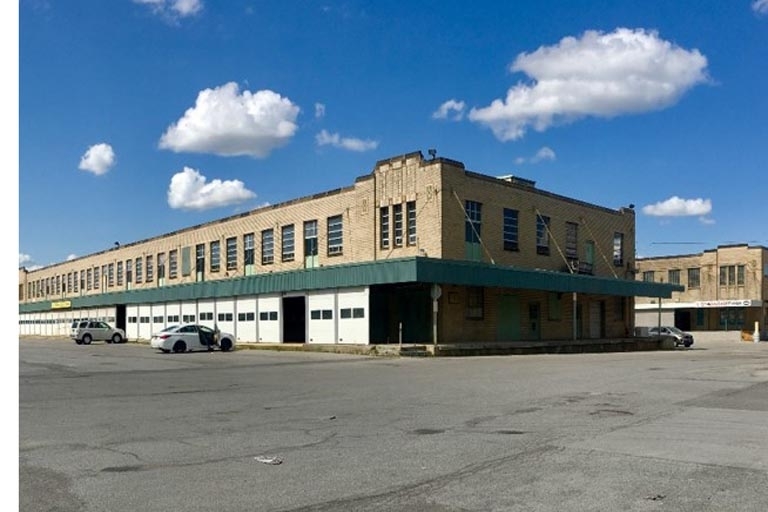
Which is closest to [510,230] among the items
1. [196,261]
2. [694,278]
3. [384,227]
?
[384,227]

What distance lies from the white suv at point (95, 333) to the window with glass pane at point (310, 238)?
73.5ft

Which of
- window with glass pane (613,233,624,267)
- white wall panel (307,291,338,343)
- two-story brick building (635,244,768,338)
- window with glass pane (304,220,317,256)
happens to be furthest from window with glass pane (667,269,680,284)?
white wall panel (307,291,338,343)

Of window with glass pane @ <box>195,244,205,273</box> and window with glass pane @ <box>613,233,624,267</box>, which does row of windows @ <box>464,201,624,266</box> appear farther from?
window with glass pane @ <box>195,244,205,273</box>

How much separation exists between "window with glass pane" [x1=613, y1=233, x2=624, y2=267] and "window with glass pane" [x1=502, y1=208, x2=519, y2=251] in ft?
42.5

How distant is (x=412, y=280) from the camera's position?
3159 cm

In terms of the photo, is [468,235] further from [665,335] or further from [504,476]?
[504,476]

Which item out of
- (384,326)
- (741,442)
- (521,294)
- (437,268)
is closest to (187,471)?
(741,442)

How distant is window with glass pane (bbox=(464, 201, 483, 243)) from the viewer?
3731 centimetres

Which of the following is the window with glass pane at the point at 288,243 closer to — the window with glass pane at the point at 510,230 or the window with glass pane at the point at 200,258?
the window with glass pane at the point at 200,258

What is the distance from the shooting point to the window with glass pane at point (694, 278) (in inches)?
3017

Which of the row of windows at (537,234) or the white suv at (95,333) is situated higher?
the row of windows at (537,234)

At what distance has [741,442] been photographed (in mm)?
9859

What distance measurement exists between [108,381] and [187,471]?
1268cm

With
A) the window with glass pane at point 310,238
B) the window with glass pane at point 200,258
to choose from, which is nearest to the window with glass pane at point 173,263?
the window with glass pane at point 200,258
